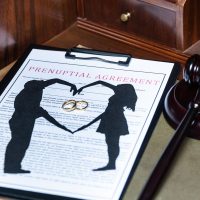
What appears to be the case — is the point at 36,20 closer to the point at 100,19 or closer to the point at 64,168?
the point at 100,19

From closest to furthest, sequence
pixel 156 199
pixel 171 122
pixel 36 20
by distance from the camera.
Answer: pixel 156 199 < pixel 171 122 < pixel 36 20

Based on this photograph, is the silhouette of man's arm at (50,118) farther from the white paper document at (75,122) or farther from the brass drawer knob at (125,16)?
the brass drawer knob at (125,16)

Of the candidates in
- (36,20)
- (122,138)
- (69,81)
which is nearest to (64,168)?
(122,138)

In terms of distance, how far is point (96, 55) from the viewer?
35.3 inches

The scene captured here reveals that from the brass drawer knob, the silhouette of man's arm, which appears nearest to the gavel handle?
the silhouette of man's arm

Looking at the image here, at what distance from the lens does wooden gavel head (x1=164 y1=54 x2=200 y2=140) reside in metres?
0.75

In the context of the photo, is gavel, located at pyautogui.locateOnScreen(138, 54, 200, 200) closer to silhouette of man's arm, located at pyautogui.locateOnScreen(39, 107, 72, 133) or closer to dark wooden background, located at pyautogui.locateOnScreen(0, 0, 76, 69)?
silhouette of man's arm, located at pyautogui.locateOnScreen(39, 107, 72, 133)

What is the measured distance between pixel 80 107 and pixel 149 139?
130 millimetres

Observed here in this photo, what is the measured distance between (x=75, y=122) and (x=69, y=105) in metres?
0.04

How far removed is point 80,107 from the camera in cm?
79

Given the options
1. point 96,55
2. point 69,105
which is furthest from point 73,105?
point 96,55

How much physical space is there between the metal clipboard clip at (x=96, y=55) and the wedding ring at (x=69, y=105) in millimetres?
124

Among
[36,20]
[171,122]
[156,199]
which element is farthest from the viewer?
[36,20]

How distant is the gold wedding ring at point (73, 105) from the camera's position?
2.58 feet
